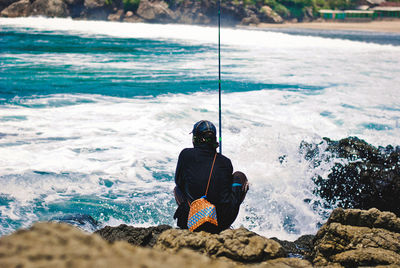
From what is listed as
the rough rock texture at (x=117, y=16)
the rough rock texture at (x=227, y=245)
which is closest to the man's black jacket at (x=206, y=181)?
the rough rock texture at (x=227, y=245)

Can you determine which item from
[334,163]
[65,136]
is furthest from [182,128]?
[334,163]

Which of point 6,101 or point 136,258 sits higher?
point 136,258

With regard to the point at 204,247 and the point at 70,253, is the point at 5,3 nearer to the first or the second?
the point at 204,247

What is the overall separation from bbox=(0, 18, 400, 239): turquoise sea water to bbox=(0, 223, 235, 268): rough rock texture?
3629 millimetres

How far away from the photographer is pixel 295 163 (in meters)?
7.21

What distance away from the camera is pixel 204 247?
271cm

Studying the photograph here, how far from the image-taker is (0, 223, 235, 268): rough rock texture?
1.31m

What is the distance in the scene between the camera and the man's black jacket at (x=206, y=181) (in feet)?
11.3

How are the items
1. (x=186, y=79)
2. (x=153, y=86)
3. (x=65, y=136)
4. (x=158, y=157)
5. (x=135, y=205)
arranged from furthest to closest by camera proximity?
(x=186, y=79)
(x=153, y=86)
(x=65, y=136)
(x=158, y=157)
(x=135, y=205)

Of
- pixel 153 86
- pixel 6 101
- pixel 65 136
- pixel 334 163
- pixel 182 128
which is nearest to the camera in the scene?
pixel 334 163

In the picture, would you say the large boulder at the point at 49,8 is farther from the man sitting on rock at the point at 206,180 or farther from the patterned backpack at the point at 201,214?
the patterned backpack at the point at 201,214

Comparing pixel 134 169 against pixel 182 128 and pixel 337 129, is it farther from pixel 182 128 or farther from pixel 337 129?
pixel 337 129

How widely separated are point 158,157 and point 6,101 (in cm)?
615

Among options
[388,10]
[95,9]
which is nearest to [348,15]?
[388,10]
